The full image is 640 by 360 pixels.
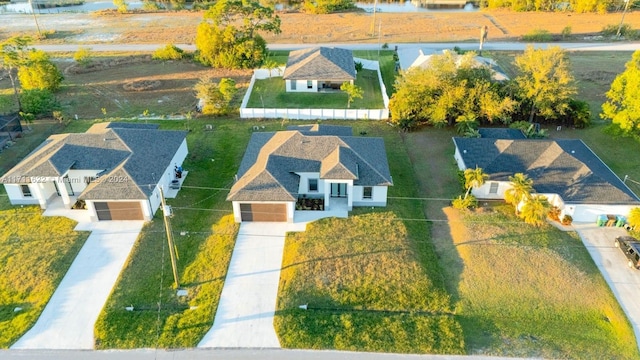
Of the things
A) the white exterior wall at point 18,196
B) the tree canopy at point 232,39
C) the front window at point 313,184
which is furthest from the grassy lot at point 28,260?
the tree canopy at point 232,39

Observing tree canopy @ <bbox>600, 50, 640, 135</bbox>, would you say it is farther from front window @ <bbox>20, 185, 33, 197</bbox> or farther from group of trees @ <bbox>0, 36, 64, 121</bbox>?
group of trees @ <bbox>0, 36, 64, 121</bbox>

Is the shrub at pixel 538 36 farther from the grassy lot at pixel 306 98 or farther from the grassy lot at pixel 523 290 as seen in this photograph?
the grassy lot at pixel 523 290

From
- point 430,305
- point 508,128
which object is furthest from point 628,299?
point 508,128

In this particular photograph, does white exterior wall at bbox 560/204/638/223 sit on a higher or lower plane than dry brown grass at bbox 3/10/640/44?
lower

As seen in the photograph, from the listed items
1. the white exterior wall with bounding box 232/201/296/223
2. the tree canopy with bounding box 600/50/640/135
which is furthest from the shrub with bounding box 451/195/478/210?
the tree canopy with bounding box 600/50/640/135

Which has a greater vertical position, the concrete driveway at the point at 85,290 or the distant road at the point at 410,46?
the distant road at the point at 410,46
